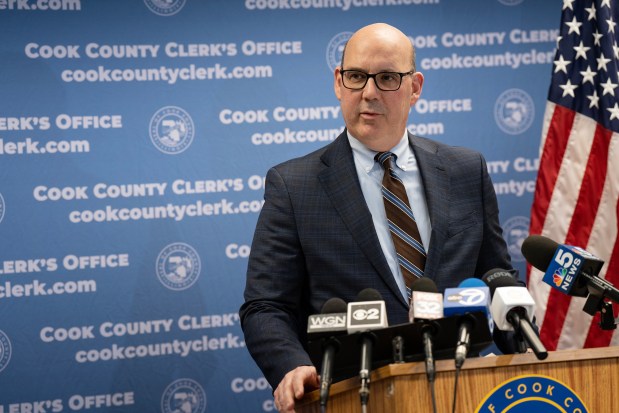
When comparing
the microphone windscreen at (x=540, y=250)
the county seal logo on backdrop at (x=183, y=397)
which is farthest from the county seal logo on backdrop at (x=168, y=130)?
the microphone windscreen at (x=540, y=250)

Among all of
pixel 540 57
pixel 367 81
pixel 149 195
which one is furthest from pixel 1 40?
pixel 540 57

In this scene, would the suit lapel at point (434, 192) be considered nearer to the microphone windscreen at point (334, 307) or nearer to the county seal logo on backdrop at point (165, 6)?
the microphone windscreen at point (334, 307)

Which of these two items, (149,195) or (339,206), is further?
(149,195)

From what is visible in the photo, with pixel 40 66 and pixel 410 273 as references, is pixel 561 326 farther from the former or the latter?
pixel 40 66

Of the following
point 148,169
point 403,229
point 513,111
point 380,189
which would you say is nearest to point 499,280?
point 403,229

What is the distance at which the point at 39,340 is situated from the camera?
155 inches

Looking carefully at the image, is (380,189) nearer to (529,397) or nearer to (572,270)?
(572,270)

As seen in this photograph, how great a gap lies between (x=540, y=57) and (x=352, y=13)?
107 centimetres

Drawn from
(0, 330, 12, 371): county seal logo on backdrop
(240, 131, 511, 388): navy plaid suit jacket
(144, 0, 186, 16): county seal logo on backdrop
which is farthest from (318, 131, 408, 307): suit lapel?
(0, 330, 12, 371): county seal logo on backdrop

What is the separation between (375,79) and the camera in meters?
2.67

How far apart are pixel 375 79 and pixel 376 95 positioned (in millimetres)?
53

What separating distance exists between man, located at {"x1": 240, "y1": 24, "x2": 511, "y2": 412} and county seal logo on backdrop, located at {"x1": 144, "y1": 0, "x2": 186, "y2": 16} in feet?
5.26

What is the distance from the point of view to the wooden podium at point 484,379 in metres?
1.74

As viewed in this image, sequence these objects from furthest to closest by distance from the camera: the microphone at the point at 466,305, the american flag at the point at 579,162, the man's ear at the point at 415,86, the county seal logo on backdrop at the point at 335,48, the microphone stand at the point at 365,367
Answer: the county seal logo on backdrop at the point at 335,48, the american flag at the point at 579,162, the man's ear at the point at 415,86, the microphone at the point at 466,305, the microphone stand at the point at 365,367
